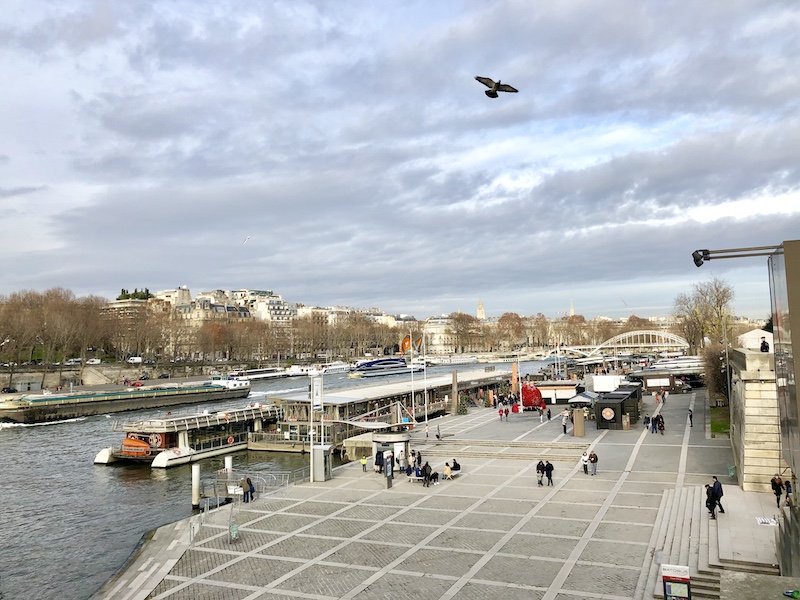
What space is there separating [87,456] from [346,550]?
32.4 m

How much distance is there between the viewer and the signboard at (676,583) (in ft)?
44.2

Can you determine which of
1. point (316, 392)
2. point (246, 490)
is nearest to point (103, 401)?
point (316, 392)

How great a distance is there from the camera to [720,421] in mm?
40750

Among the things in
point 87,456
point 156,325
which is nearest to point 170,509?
point 87,456

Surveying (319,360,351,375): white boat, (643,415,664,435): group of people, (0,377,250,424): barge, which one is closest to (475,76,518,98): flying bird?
(643,415,664,435): group of people

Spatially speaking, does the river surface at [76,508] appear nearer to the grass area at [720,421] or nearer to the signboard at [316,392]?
the signboard at [316,392]

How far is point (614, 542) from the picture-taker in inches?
746

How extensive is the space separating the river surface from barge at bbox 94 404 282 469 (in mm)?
763

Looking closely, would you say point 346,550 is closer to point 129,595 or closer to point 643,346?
point 129,595

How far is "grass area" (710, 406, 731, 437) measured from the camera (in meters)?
36.9

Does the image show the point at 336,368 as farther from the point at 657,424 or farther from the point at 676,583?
the point at 676,583

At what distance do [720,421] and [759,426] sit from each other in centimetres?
1903

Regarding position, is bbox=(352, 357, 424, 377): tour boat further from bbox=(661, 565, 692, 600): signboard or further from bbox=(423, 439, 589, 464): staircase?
bbox=(661, 565, 692, 600): signboard

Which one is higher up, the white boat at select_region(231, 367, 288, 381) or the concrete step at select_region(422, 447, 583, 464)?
the white boat at select_region(231, 367, 288, 381)
